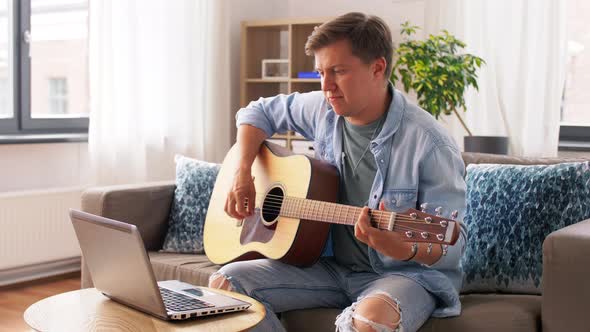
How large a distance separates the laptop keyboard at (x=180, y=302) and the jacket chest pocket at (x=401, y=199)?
59 centimetres

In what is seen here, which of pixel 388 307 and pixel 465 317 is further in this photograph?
pixel 465 317

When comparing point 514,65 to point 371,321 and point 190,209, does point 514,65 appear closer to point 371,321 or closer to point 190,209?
point 190,209

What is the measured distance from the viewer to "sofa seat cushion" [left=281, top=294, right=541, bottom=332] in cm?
212

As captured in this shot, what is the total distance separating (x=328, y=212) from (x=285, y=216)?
0.21 meters

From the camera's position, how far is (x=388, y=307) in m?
1.96

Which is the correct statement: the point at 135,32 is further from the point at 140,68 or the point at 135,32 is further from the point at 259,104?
the point at 259,104

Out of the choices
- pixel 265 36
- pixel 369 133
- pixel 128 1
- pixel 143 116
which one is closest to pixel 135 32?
pixel 128 1

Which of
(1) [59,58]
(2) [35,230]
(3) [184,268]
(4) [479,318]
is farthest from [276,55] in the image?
(4) [479,318]

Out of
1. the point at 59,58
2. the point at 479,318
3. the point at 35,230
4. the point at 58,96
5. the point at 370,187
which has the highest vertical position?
the point at 59,58

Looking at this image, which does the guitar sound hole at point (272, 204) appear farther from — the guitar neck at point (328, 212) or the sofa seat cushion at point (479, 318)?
the sofa seat cushion at point (479, 318)

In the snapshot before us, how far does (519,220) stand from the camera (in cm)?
241

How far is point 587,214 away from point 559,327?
45 centimetres

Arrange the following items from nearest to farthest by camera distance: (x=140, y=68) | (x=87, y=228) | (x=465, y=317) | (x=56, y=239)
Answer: (x=87, y=228), (x=465, y=317), (x=56, y=239), (x=140, y=68)

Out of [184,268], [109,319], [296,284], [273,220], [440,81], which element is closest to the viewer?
[109,319]
